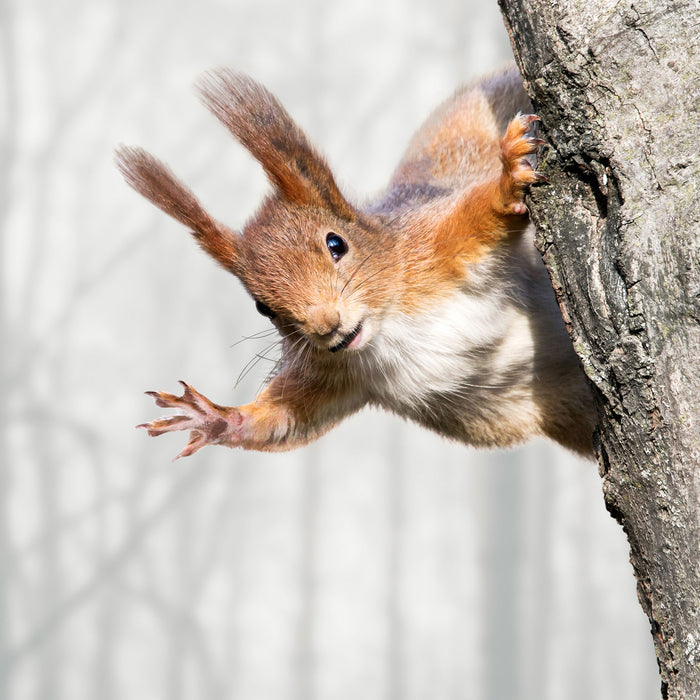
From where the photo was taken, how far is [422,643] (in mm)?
5277

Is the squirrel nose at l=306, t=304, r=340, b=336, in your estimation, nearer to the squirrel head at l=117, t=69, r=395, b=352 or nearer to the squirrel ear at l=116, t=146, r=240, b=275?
the squirrel head at l=117, t=69, r=395, b=352

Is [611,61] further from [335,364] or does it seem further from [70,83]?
[70,83]

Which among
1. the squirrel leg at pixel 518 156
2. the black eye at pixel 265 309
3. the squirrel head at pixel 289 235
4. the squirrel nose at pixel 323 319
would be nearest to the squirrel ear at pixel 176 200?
the squirrel head at pixel 289 235

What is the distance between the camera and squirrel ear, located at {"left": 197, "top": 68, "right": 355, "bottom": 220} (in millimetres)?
1495

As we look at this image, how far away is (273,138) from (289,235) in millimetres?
178

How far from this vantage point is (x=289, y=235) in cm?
165

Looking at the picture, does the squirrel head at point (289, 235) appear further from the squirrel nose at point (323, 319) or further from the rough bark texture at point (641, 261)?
the rough bark texture at point (641, 261)

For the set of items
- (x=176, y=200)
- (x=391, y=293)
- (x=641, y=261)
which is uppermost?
(x=176, y=200)

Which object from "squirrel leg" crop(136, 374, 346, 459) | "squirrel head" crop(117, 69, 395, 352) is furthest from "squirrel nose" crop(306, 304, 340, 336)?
"squirrel leg" crop(136, 374, 346, 459)

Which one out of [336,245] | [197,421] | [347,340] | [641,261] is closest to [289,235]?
[336,245]

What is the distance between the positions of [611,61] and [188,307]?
4.35m

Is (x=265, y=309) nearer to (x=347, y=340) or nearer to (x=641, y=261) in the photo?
(x=347, y=340)

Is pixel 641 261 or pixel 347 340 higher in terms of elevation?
pixel 347 340

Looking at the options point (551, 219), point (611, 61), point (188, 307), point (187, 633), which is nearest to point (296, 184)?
point (551, 219)
